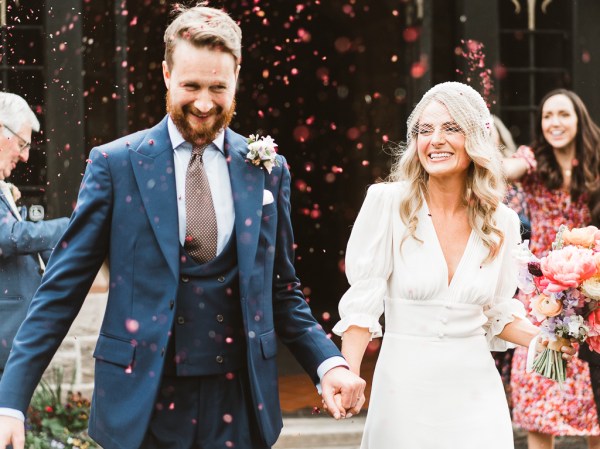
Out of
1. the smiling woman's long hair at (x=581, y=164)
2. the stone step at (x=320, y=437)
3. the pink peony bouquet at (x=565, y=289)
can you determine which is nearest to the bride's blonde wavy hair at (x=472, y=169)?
the pink peony bouquet at (x=565, y=289)

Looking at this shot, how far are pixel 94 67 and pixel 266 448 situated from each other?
441 cm

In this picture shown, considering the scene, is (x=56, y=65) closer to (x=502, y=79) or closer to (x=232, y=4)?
(x=502, y=79)

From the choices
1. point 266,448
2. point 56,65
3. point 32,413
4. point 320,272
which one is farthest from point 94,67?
point 320,272

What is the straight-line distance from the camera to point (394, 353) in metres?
3.57

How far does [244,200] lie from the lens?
9.70ft

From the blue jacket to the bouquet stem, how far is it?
2364 mm

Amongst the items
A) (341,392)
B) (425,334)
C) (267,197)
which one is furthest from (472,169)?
(341,392)

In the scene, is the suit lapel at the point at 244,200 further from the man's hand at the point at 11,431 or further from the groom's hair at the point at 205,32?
the man's hand at the point at 11,431

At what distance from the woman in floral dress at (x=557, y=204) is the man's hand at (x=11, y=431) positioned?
3692 mm

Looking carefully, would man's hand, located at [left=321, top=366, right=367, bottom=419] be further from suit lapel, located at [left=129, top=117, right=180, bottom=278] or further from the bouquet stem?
the bouquet stem

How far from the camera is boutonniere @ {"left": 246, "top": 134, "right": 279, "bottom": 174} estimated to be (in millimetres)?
3035

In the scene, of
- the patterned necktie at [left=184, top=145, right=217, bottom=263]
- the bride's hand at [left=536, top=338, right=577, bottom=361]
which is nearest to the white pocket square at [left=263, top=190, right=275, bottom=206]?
the patterned necktie at [left=184, top=145, right=217, bottom=263]

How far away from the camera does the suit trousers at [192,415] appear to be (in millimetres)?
2863

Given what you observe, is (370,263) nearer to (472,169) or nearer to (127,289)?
(472,169)
